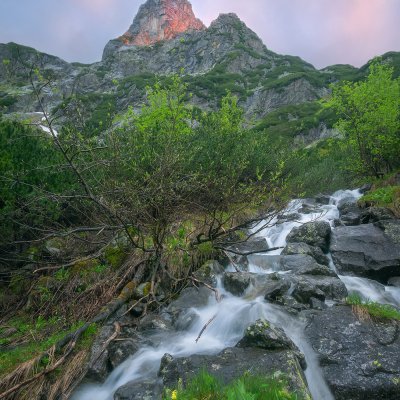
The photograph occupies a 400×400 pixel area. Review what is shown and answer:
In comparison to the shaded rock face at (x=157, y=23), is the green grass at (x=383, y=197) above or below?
below

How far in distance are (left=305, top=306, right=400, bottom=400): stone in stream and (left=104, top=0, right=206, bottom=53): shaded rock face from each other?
186482 millimetres

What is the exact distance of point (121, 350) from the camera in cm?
624

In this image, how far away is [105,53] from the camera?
161750mm

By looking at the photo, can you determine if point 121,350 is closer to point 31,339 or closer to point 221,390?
point 31,339

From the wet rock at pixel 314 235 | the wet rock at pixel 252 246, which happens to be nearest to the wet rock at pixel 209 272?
the wet rock at pixel 252 246

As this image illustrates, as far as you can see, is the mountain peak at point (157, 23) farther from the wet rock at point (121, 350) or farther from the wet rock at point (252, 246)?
the wet rock at point (121, 350)

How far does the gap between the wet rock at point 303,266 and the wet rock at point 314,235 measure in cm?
217

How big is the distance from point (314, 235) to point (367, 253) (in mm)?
2211

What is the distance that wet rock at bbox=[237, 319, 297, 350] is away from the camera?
18.1ft

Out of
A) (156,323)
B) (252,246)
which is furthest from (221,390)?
(252,246)

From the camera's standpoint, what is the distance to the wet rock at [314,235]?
12.1m

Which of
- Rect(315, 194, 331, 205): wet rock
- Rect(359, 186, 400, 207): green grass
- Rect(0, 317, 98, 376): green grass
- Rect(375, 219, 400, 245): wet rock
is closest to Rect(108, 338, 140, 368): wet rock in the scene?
Rect(0, 317, 98, 376): green grass

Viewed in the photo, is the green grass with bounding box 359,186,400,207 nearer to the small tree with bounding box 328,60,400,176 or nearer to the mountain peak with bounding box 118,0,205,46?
the small tree with bounding box 328,60,400,176

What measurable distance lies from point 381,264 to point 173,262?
19.9ft
